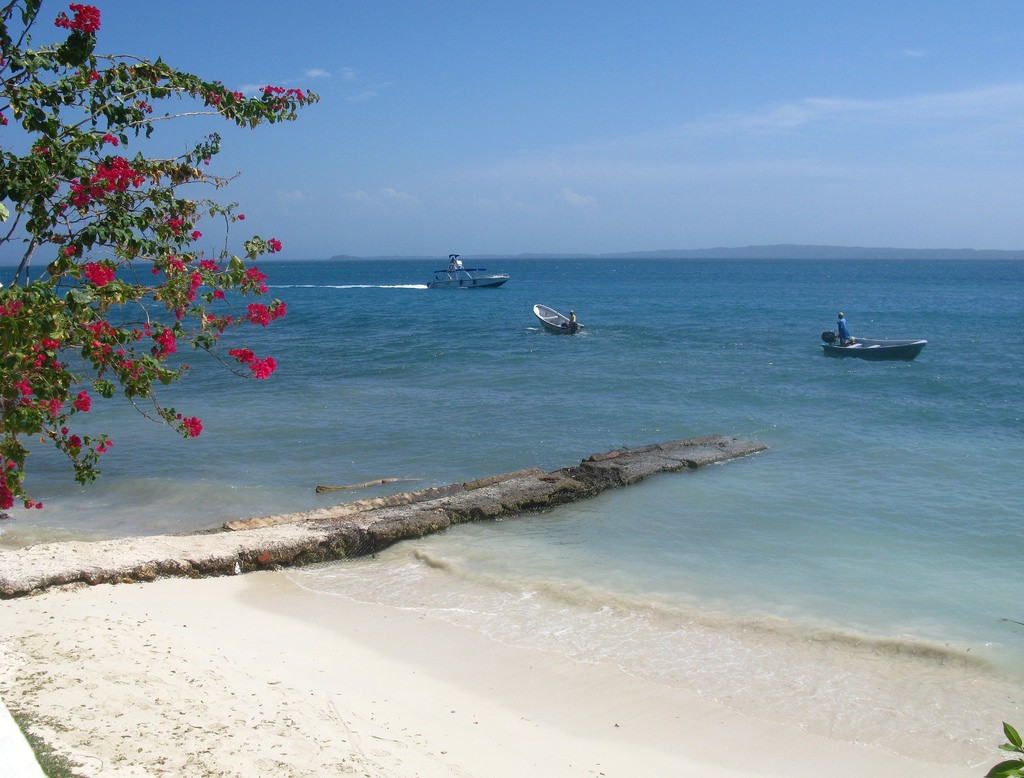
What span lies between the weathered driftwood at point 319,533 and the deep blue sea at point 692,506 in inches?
11.7

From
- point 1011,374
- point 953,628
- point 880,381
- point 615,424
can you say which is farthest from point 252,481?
point 1011,374

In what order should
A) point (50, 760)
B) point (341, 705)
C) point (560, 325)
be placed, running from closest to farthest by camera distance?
point (50, 760), point (341, 705), point (560, 325)

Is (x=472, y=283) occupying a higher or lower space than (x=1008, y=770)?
higher

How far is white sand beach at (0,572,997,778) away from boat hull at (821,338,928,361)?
21.4 metres

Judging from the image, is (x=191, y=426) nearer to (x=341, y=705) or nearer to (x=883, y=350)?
(x=341, y=705)

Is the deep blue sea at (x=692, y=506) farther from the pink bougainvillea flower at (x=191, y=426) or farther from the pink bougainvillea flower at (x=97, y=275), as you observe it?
the pink bougainvillea flower at (x=97, y=275)

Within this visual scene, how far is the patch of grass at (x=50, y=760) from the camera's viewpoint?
14.9 feet

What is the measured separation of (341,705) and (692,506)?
23.0 ft

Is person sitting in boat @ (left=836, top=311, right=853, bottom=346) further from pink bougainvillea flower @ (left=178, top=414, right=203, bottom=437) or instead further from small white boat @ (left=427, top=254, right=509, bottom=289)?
small white boat @ (left=427, top=254, right=509, bottom=289)

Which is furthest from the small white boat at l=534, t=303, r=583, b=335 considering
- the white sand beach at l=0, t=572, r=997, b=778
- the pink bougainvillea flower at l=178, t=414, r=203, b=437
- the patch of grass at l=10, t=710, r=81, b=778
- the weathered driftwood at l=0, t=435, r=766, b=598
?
the patch of grass at l=10, t=710, r=81, b=778

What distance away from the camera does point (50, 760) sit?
4695mm

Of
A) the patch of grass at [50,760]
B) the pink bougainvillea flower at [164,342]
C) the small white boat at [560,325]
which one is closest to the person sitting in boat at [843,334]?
the small white boat at [560,325]

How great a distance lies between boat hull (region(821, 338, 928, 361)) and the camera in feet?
83.5

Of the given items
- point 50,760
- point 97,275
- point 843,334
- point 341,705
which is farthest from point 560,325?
point 97,275
